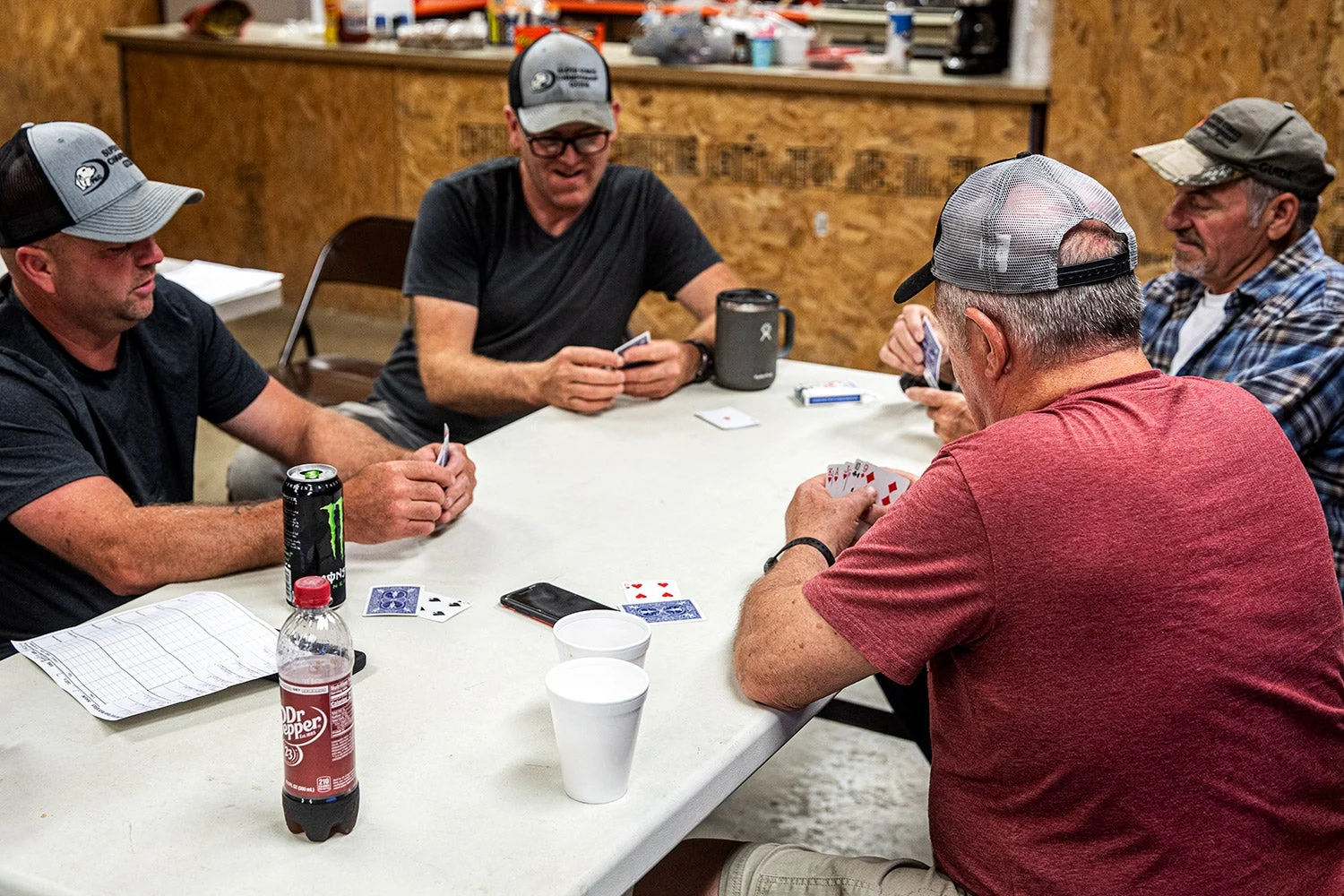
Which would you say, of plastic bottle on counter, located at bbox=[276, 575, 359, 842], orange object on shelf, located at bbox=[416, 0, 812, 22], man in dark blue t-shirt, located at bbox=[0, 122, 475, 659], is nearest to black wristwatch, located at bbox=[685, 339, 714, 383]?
man in dark blue t-shirt, located at bbox=[0, 122, 475, 659]

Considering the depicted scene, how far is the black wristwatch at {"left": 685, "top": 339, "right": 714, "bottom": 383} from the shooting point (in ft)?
9.22

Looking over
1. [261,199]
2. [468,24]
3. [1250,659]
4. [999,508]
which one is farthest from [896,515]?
[261,199]

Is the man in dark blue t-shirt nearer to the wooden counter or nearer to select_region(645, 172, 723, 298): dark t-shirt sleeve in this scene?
select_region(645, 172, 723, 298): dark t-shirt sleeve

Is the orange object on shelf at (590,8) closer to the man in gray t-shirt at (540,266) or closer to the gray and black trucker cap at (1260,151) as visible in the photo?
the man in gray t-shirt at (540,266)

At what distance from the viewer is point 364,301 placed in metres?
6.29

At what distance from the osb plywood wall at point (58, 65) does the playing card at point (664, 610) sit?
570 centimetres

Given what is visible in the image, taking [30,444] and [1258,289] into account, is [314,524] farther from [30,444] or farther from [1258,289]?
[1258,289]

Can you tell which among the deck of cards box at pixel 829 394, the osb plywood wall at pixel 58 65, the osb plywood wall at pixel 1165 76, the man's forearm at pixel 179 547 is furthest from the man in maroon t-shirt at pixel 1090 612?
the osb plywood wall at pixel 58 65

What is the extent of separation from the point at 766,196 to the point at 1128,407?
153 inches

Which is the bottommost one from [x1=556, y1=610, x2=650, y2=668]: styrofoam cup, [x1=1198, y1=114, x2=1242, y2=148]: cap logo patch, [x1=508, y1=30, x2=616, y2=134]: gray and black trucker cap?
[x1=556, y1=610, x2=650, y2=668]: styrofoam cup

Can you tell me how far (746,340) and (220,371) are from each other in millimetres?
1031

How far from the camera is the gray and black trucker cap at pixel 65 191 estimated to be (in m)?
1.96

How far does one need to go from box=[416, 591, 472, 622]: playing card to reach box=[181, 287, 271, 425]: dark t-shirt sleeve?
0.79 metres

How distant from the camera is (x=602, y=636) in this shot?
152cm
